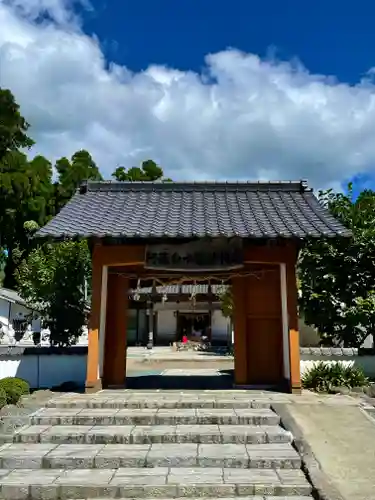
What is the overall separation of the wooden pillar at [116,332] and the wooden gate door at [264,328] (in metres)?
3.04

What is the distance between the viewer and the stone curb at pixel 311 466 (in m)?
5.31

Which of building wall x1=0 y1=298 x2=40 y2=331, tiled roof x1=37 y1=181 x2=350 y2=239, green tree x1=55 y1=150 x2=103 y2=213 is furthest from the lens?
green tree x1=55 y1=150 x2=103 y2=213

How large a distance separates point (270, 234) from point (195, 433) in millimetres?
4566

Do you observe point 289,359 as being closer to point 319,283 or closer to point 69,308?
point 319,283

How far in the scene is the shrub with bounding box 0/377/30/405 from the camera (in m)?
9.52

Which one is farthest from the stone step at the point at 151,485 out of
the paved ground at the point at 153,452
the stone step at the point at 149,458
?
the stone step at the point at 149,458

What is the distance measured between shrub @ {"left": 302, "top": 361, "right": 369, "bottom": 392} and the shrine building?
0.60 metres

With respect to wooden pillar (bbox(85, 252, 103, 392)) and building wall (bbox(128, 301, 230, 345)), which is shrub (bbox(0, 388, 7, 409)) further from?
building wall (bbox(128, 301, 230, 345))

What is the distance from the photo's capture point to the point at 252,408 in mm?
9039

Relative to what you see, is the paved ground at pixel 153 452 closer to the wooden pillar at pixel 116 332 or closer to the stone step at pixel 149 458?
the stone step at pixel 149 458

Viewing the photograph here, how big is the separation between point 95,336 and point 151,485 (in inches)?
218

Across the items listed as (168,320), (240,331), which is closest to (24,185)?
(168,320)

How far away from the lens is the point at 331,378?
11.3 metres

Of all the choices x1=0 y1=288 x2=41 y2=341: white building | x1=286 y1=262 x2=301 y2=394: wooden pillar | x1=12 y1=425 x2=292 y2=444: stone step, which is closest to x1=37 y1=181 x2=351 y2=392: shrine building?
x1=286 y1=262 x2=301 y2=394: wooden pillar
